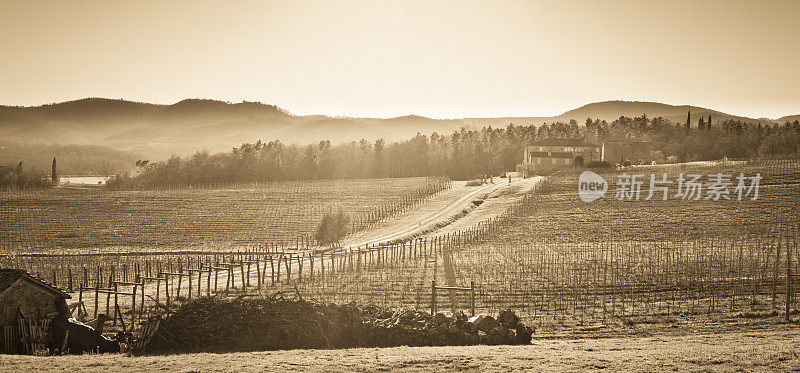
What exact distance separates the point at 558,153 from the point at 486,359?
106 meters

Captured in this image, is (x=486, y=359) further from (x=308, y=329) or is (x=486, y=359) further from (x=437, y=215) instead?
(x=437, y=215)

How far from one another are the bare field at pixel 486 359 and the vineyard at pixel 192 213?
43.4m

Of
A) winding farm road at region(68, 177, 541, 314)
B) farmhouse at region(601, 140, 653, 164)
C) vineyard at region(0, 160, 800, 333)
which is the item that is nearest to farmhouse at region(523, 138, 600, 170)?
farmhouse at region(601, 140, 653, 164)

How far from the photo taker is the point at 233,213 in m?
89.9

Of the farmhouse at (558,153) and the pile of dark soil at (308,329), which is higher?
the farmhouse at (558,153)

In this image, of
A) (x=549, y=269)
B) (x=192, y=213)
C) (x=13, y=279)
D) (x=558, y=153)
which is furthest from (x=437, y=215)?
(x=13, y=279)

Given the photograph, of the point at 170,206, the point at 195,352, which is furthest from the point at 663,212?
the point at 170,206

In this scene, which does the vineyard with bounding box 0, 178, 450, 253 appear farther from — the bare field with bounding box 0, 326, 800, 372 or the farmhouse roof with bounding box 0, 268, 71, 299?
Answer: the bare field with bounding box 0, 326, 800, 372

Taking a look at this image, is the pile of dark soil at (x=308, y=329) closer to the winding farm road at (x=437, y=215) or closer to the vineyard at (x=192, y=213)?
the winding farm road at (x=437, y=215)

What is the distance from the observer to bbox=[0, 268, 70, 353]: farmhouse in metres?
23.2

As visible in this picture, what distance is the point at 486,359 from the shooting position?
19.4 m

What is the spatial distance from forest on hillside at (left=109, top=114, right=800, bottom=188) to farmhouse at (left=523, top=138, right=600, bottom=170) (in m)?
12.4

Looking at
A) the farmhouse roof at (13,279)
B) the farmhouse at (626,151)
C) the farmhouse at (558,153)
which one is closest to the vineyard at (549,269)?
the farmhouse roof at (13,279)

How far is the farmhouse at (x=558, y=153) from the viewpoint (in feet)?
389
